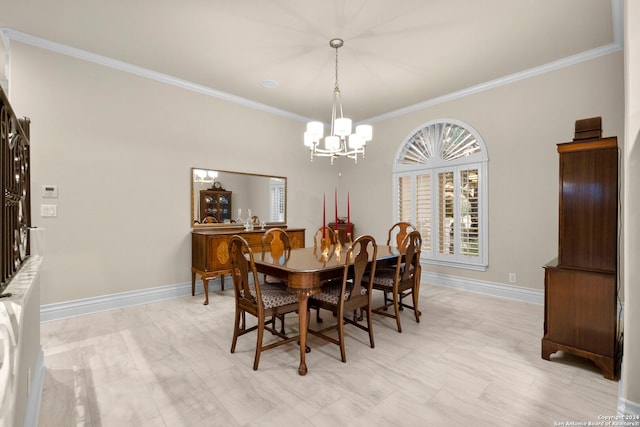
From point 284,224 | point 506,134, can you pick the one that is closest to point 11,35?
point 284,224

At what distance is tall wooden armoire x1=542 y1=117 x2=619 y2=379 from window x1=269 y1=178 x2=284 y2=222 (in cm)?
366

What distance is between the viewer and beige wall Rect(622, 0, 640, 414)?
1.60 m

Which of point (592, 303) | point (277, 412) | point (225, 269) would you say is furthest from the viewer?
point (225, 269)

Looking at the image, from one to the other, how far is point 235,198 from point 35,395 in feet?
10.1

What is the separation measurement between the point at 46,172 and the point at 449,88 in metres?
4.78

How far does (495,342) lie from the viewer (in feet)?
8.68

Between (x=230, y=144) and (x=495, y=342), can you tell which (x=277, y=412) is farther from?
(x=230, y=144)

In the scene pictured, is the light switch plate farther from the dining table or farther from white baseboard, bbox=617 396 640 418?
white baseboard, bbox=617 396 640 418

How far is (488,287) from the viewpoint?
410 centimetres

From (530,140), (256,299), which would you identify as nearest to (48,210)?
(256,299)

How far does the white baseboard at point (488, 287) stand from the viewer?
3.74m

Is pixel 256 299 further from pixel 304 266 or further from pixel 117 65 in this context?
pixel 117 65

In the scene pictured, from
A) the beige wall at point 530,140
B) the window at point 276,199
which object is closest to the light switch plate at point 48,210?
the window at point 276,199

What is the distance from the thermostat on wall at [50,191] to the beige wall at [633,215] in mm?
4575
